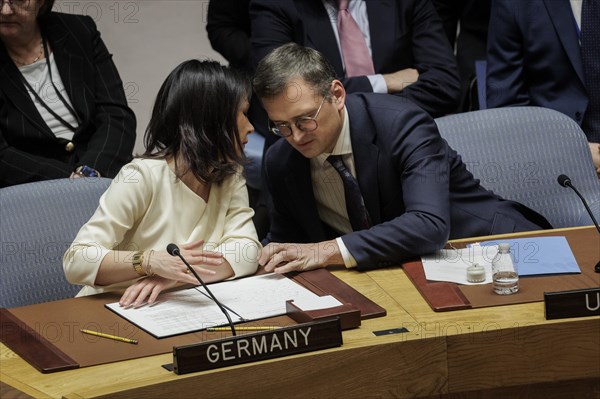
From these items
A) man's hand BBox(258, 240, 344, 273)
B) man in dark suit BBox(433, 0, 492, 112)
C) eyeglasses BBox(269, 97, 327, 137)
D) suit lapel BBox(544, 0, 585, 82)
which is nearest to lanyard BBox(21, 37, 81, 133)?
eyeglasses BBox(269, 97, 327, 137)

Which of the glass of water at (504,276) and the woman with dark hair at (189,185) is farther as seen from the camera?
the woman with dark hair at (189,185)

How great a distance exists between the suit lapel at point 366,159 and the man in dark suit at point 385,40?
78 centimetres

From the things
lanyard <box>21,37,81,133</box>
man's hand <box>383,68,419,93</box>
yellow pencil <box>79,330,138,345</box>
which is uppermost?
lanyard <box>21,37,81,133</box>

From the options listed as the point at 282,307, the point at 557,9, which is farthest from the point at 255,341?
the point at 557,9

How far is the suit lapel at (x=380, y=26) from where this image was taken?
12.8 feet

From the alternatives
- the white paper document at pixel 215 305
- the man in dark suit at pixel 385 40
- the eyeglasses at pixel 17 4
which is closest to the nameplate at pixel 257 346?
the white paper document at pixel 215 305

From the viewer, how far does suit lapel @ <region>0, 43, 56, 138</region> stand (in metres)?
3.68

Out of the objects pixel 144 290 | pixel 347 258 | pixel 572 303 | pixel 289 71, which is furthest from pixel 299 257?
pixel 572 303

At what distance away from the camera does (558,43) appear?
386 cm

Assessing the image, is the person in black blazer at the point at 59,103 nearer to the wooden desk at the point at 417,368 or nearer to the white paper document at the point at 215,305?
the white paper document at the point at 215,305

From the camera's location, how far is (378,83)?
383cm

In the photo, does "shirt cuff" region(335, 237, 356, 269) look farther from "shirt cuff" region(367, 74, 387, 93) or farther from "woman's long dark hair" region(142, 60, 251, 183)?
"shirt cuff" region(367, 74, 387, 93)

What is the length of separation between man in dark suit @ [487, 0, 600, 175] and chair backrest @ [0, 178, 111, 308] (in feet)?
5.77

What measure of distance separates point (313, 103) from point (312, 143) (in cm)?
11
